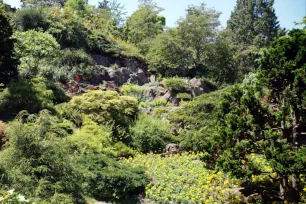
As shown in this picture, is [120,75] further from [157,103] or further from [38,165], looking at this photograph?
[38,165]

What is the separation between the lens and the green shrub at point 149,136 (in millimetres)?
11148

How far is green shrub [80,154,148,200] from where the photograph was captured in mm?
6910

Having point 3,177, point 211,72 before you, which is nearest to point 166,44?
point 211,72

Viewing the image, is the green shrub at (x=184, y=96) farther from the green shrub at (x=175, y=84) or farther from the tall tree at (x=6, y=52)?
the tall tree at (x=6, y=52)

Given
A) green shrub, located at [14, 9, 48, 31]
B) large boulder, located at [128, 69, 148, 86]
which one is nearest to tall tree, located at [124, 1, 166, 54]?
large boulder, located at [128, 69, 148, 86]

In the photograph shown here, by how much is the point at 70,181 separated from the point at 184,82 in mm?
13252

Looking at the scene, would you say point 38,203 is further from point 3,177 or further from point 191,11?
point 191,11

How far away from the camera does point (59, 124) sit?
9812mm

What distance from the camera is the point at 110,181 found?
689 cm

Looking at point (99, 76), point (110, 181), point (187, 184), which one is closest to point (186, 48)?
point (99, 76)

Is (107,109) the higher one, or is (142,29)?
(142,29)

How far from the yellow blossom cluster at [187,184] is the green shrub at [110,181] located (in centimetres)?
41

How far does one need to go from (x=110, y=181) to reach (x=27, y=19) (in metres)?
14.8

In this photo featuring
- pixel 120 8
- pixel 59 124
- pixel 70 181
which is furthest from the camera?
pixel 120 8
